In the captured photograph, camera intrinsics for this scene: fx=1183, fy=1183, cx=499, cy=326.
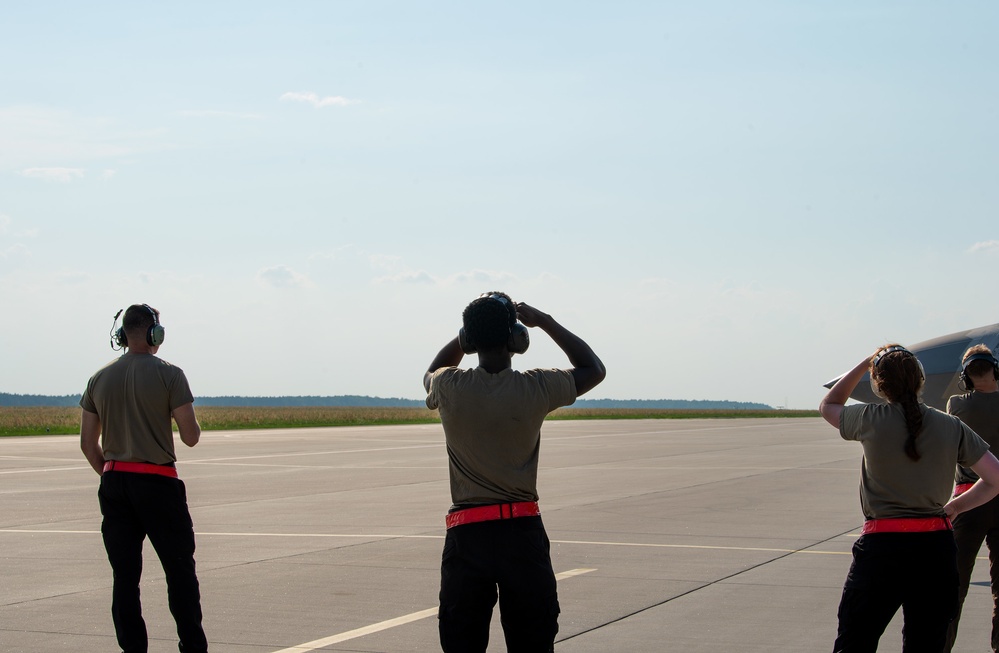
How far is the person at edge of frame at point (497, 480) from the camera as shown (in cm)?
475

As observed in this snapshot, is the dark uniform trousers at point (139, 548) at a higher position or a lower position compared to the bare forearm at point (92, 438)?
lower

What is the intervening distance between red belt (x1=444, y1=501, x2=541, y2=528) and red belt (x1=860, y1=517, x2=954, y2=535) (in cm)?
169

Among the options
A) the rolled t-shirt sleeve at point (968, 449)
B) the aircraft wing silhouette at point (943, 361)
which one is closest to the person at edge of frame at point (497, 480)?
the rolled t-shirt sleeve at point (968, 449)

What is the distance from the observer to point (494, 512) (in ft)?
15.9

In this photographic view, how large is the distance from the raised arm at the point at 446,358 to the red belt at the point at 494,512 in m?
0.63

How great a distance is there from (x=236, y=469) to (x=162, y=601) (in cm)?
1626

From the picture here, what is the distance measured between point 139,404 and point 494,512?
311 cm

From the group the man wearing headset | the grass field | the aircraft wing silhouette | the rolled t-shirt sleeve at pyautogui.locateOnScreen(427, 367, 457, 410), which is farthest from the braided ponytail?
the grass field

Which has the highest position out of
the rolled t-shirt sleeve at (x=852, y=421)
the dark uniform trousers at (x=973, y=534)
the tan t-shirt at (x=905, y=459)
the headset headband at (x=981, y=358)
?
the headset headband at (x=981, y=358)

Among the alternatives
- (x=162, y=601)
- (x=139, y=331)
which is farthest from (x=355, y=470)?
(x=139, y=331)

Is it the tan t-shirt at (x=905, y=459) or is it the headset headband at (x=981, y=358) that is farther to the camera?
the headset headband at (x=981, y=358)

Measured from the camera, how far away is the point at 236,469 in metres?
25.7

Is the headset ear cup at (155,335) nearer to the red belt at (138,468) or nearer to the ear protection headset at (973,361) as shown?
the red belt at (138,468)

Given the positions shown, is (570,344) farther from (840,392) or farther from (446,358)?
(840,392)
